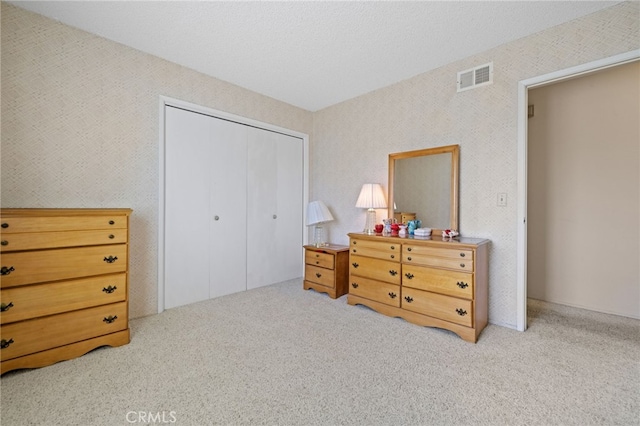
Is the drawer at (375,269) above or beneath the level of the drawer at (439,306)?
above

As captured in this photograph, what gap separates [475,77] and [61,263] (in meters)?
3.70

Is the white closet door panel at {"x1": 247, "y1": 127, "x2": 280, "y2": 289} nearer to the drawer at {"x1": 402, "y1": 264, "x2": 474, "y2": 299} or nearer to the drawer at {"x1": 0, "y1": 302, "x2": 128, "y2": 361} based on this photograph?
the drawer at {"x1": 0, "y1": 302, "x2": 128, "y2": 361}

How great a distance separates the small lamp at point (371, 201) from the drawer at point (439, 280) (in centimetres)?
78

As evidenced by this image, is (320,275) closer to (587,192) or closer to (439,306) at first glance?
(439,306)

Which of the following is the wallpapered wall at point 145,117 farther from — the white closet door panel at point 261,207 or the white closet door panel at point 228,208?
the white closet door panel at point 261,207

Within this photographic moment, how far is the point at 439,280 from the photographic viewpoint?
2.35 meters

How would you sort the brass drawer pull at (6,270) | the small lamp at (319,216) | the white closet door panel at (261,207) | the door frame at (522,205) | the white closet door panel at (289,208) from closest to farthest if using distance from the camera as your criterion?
the brass drawer pull at (6,270), the door frame at (522,205), the white closet door panel at (261,207), the small lamp at (319,216), the white closet door panel at (289,208)

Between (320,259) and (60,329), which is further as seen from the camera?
(320,259)

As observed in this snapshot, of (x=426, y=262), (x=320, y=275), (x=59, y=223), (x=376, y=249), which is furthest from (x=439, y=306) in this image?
(x=59, y=223)

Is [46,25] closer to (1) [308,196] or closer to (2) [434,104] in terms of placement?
(1) [308,196]

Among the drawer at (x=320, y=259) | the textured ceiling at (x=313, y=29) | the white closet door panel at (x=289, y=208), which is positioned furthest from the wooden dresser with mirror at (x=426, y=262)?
the white closet door panel at (x=289, y=208)

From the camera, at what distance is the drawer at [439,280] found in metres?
2.21

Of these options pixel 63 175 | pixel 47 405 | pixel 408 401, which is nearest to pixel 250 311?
pixel 47 405

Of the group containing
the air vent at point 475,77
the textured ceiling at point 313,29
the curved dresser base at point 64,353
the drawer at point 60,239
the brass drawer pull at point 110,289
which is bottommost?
the curved dresser base at point 64,353
